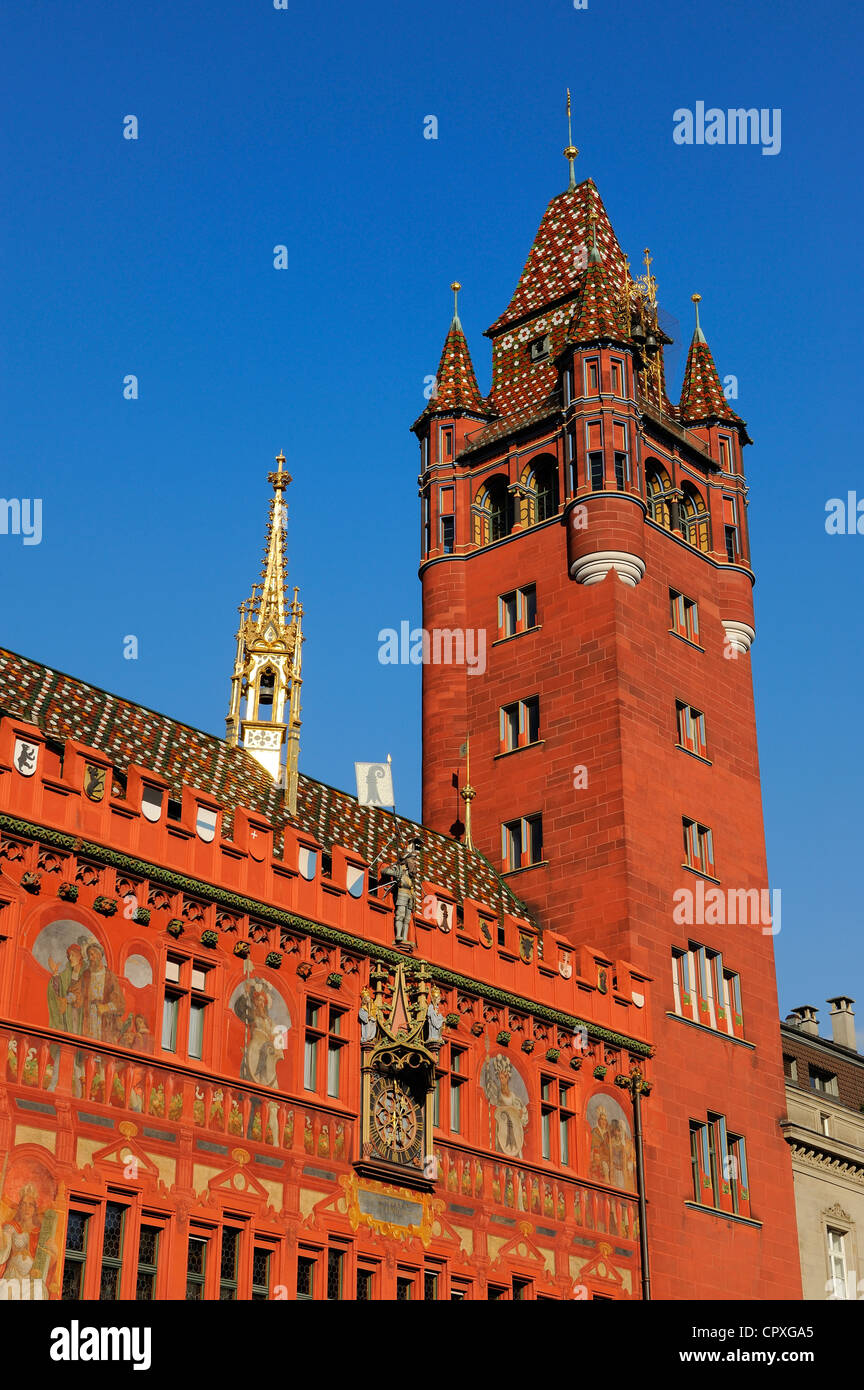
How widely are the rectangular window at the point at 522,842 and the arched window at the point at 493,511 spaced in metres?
9.05

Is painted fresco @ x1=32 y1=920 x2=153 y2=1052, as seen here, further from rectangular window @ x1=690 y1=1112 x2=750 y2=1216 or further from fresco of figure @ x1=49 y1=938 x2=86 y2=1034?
rectangular window @ x1=690 y1=1112 x2=750 y2=1216

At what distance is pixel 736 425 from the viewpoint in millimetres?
57156

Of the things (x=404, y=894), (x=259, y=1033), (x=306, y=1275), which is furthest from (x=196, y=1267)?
(x=404, y=894)

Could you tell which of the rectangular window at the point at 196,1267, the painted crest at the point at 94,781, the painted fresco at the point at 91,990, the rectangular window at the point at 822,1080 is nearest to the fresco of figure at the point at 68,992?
the painted fresco at the point at 91,990

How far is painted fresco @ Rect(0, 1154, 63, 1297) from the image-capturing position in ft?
94.9

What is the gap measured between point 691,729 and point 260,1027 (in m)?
19.6

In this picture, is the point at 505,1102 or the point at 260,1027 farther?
the point at 505,1102

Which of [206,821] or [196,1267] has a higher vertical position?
[206,821]

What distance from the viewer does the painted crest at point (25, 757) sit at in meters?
32.3

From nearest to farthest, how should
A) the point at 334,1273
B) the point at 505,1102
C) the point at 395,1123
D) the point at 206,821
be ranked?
the point at 334,1273, the point at 395,1123, the point at 206,821, the point at 505,1102

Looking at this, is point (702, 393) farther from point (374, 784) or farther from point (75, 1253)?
point (75, 1253)

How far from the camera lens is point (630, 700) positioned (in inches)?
1885
